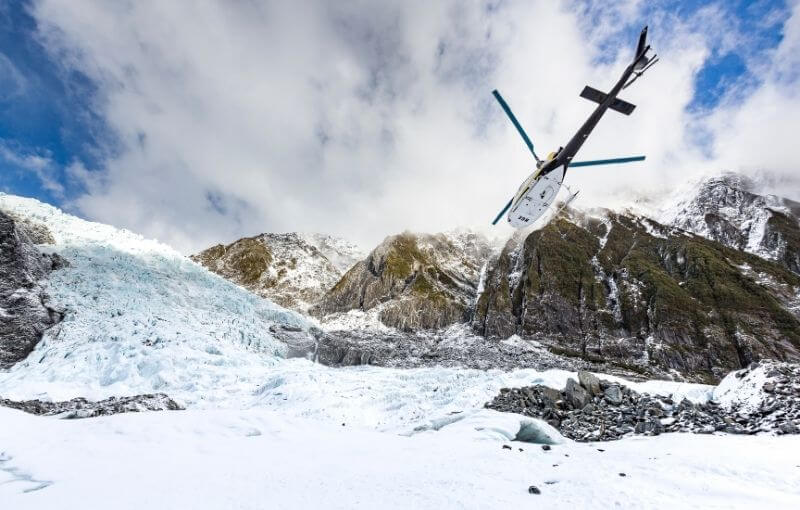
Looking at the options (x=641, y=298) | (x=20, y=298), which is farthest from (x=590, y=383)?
(x=641, y=298)

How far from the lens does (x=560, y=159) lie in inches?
918

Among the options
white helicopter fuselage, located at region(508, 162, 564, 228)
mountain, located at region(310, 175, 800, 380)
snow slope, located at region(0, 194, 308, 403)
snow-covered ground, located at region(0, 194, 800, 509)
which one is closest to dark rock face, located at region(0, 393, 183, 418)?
snow-covered ground, located at region(0, 194, 800, 509)

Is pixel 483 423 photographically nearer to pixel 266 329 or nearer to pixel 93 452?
pixel 93 452

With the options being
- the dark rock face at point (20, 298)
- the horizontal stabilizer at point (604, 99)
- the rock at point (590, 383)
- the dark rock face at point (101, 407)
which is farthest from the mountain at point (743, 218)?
the dark rock face at point (20, 298)

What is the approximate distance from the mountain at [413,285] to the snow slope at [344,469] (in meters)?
122

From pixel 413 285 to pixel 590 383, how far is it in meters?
136

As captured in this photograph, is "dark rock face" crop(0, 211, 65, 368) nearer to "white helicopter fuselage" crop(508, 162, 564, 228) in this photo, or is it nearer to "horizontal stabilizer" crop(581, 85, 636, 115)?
"white helicopter fuselage" crop(508, 162, 564, 228)

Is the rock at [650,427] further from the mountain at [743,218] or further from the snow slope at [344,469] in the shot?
the mountain at [743,218]

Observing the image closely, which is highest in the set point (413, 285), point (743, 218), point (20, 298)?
point (743, 218)

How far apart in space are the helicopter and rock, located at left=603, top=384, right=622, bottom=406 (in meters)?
10.6

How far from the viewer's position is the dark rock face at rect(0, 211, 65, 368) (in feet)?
98.1

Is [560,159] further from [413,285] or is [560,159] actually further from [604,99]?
[413,285]

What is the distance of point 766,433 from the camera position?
1288 cm

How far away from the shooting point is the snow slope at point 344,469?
7031mm
